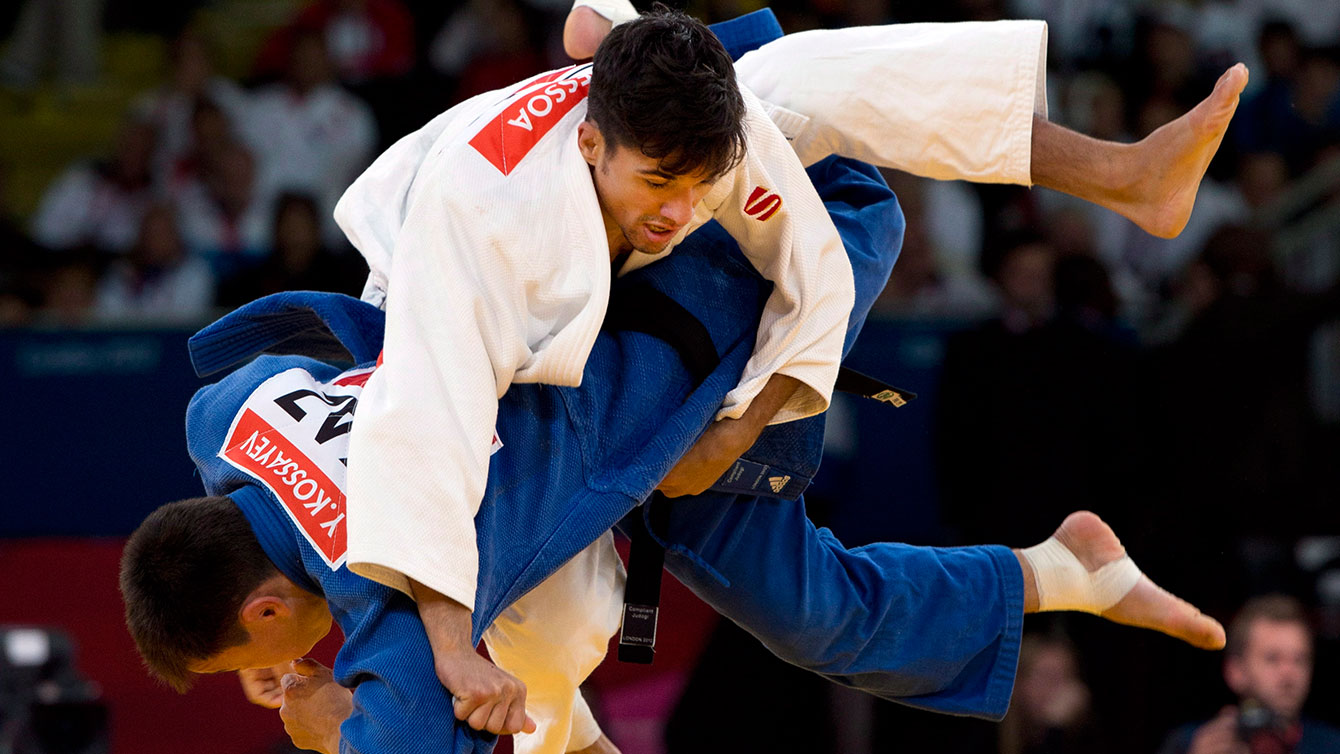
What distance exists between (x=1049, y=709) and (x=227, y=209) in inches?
134

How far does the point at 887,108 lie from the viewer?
2.37 m

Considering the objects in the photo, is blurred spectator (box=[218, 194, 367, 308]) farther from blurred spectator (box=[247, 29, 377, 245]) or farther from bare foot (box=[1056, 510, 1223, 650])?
bare foot (box=[1056, 510, 1223, 650])

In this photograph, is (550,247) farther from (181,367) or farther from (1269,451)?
(1269,451)

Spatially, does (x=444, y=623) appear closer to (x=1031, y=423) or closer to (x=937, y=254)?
(x=1031, y=423)

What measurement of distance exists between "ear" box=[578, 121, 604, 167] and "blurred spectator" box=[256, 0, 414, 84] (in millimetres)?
4311

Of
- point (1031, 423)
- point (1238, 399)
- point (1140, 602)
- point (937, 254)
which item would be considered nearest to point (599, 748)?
point (1140, 602)

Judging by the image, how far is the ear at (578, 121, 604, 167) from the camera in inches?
81.6

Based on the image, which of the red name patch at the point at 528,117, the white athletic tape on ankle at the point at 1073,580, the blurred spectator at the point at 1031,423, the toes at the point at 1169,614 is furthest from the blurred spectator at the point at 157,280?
the toes at the point at 1169,614

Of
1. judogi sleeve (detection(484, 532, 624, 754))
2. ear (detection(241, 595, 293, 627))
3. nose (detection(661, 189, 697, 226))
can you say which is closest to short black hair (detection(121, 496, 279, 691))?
ear (detection(241, 595, 293, 627))

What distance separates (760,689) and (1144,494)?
1192 mm

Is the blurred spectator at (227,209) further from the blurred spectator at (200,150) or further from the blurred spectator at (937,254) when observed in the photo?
the blurred spectator at (937,254)

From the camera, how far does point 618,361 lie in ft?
7.45

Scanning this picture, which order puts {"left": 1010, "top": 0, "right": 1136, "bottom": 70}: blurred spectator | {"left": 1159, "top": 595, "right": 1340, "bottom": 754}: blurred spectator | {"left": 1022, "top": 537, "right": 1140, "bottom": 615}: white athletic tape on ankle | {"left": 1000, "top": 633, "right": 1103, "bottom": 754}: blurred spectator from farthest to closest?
{"left": 1010, "top": 0, "right": 1136, "bottom": 70}: blurred spectator
{"left": 1000, "top": 633, "right": 1103, "bottom": 754}: blurred spectator
{"left": 1159, "top": 595, "right": 1340, "bottom": 754}: blurred spectator
{"left": 1022, "top": 537, "right": 1140, "bottom": 615}: white athletic tape on ankle

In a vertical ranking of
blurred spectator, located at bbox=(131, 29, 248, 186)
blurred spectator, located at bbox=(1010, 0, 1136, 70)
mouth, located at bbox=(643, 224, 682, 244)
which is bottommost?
blurred spectator, located at bbox=(131, 29, 248, 186)
